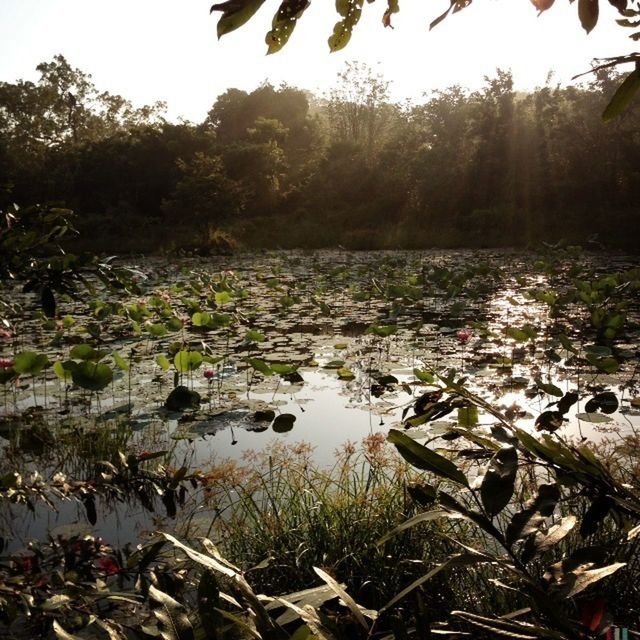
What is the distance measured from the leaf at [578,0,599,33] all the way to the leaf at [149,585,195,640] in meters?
0.60

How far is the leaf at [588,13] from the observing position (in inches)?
21.0

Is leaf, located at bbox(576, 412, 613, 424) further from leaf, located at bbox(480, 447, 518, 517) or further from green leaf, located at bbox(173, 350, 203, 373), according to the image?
leaf, located at bbox(480, 447, 518, 517)

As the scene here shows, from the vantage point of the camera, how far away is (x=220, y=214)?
1523 cm

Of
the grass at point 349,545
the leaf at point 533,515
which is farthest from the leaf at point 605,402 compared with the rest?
the leaf at point 533,515

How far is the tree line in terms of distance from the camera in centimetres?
1491

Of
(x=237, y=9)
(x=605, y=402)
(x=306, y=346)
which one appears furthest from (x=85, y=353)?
(x=237, y=9)

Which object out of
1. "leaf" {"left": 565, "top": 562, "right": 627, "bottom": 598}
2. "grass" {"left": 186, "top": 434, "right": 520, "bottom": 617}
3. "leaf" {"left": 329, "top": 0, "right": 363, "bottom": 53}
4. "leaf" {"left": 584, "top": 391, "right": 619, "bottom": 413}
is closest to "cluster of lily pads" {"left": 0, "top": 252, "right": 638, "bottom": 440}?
"leaf" {"left": 584, "top": 391, "right": 619, "bottom": 413}

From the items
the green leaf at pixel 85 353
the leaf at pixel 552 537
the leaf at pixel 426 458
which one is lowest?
the green leaf at pixel 85 353

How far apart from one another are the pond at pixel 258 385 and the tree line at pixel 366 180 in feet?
27.6

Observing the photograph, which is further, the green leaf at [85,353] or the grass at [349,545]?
the green leaf at [85,353]

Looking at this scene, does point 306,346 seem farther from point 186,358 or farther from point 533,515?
point 533,515

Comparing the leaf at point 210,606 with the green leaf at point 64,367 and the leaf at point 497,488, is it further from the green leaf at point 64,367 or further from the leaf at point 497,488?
the green leaf at point 64,367

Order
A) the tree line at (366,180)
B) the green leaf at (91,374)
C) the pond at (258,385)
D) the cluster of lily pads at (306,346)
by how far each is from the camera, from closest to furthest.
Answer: the pond at (258,385), the green leaf at (91,374), the cluster of lily pads at (306,346), the tree line at (366,180)

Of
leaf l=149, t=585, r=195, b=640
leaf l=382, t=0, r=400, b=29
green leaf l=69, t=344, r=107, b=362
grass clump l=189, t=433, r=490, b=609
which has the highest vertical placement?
leaf l=382, t=0, r=400, b=29
